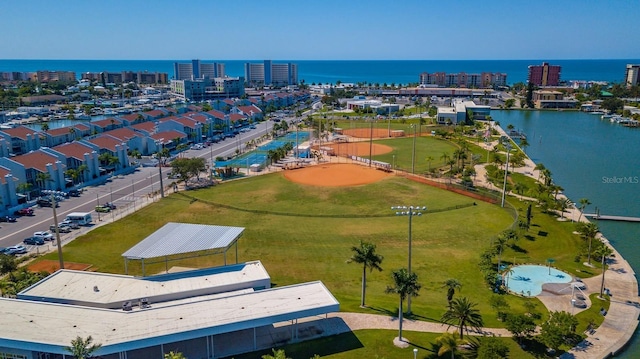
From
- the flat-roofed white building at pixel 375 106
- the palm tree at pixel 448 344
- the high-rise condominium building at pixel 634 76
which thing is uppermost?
the high-rise condominium building at pixel 634 76

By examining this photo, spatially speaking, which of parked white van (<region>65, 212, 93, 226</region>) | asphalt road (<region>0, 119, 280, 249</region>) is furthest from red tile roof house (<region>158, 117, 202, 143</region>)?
parked white van (<region>65, 212, 93, 226</region>)

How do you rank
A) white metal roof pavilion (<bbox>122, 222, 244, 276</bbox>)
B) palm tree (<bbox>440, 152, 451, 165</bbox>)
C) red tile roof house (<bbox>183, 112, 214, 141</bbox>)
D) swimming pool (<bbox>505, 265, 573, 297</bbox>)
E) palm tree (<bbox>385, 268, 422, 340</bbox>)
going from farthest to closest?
red tile roof house (<bbox>183, 112, 214, 141</bbox>) → palm tree (<bbox>440, 152, 451, 165</bbox>) → swimming pool (<bbox>505, 265, 573, 297</bbox>) → white metal roof pavilion (<bbox>122, 222, 244, 276</bbox>) → palm tree (<bbox>385, 268, 422, 340</bbox>)

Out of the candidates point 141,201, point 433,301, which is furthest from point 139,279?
point 141,201

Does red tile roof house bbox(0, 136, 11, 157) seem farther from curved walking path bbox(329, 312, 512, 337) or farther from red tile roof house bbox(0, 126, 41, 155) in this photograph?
curved walking path bbox(329, 312, 512, 337)

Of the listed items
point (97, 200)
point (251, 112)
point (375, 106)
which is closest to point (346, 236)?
point (97, 200)

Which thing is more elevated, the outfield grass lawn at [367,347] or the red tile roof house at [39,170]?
the red tile roof house at [39,170]

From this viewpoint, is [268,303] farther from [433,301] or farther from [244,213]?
[244,213]

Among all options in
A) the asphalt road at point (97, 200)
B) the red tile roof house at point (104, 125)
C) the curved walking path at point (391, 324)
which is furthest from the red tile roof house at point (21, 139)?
the curved walking path at point (391, 324)

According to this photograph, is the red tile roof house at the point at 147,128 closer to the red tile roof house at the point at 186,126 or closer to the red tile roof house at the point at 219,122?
the red tile roof house at the point at 186,126
